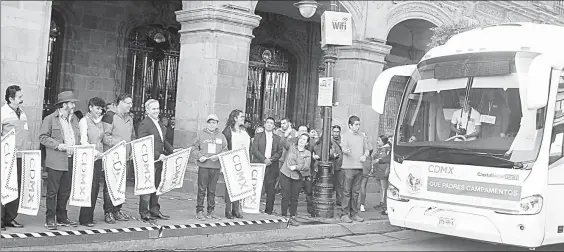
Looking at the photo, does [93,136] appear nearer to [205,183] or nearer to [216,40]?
[205,183]

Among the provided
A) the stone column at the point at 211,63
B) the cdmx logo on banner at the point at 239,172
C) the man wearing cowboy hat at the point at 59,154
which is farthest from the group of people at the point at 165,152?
the stone column at the point at 211,63

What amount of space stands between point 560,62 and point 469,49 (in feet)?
3.99

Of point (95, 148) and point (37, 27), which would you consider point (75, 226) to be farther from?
point (37, 27)

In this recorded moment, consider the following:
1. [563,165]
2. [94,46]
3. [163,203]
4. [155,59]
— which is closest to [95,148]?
[163,203]

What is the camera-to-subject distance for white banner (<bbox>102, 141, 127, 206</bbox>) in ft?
25.9

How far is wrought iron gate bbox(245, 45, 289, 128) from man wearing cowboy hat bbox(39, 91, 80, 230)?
1197 centimetres

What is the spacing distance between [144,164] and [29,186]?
148cm

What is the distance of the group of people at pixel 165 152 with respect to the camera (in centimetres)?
742

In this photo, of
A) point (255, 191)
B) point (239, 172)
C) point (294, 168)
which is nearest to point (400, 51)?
point (294, 168)

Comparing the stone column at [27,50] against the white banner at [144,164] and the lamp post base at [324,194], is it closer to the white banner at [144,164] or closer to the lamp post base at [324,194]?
the white banner at [144,164]

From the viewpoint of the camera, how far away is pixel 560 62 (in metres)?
7.72

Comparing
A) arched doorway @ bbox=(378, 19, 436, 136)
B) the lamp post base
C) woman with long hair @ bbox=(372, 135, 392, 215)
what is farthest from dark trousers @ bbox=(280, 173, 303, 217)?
arched doorway @ bbox=(378, 19, 436, 136)

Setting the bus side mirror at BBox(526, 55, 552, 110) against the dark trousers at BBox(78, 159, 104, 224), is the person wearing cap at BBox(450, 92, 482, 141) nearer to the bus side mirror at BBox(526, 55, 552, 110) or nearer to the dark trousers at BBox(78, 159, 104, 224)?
the bus side mirror at BBox(526, 55, 552, 110)

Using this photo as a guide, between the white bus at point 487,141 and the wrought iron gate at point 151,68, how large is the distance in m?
10.1
